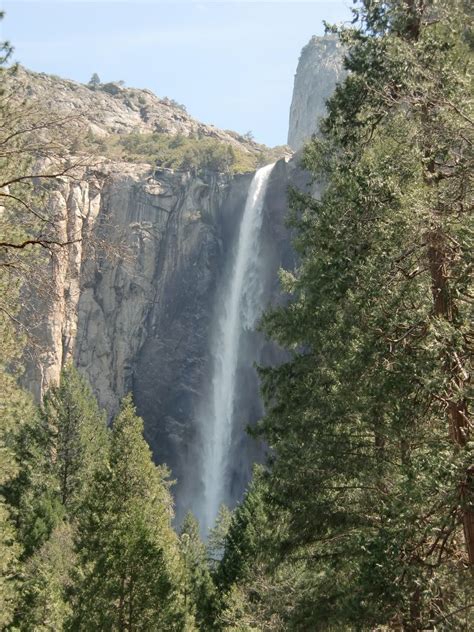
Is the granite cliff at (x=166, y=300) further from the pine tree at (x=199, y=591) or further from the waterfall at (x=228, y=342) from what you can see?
the pine tree at (x=199, y=591)

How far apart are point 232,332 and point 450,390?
37.4m

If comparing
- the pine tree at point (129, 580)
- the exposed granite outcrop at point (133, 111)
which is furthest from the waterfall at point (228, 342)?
the exposed granite outcrop at point (133, 111)

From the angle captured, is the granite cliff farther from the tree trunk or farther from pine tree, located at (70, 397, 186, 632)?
the tree trunk

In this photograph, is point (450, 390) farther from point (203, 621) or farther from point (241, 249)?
point (241, 249)

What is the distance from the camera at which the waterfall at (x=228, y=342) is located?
39.0 metres

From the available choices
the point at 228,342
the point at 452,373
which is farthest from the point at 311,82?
the point at 452,373

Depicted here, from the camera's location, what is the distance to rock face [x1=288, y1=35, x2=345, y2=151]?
93375mm

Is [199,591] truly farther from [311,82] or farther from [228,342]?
[311,82]

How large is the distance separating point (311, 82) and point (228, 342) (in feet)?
222

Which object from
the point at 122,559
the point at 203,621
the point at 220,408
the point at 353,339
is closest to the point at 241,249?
the point at 220,408

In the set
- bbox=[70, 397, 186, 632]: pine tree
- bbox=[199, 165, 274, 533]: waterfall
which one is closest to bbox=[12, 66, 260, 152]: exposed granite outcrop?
bbox=[199, 165, 274, 533]: waterfall

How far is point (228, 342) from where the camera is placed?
4272cm

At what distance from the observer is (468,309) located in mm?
5684

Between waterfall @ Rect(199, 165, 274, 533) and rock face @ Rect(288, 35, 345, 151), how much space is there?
5186 centimetres
